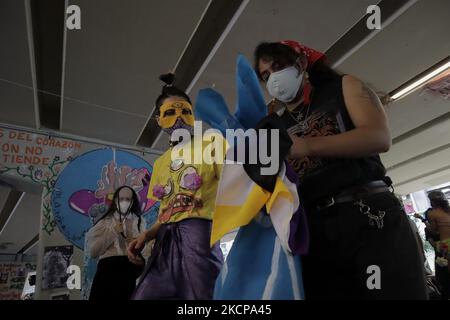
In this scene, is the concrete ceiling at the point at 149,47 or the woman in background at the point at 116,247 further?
the concrete ceiling at the point at 149,47

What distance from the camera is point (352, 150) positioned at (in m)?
0.60

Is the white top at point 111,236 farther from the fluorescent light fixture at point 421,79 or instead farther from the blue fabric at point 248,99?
the fluorescent light fixture at point 421,79

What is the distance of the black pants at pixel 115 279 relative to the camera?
1.37 meters

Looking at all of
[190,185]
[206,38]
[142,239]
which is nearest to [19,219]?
[206,38]

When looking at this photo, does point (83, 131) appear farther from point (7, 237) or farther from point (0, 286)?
point (7, 237)

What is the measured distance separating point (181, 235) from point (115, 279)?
70cm

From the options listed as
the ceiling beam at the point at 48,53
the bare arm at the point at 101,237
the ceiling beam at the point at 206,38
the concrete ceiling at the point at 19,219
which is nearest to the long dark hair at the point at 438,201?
the ceiling beam at the point at 206,38

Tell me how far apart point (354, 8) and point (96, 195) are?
1.94 meters

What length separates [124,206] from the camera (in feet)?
5.53

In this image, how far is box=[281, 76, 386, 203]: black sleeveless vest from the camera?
2.17 ft

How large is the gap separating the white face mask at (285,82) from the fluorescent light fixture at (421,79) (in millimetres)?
2250

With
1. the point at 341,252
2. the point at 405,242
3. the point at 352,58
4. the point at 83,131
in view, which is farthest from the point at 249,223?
the point at 83,131

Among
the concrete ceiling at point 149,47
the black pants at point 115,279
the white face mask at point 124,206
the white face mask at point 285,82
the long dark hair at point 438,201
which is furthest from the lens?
the long dark hair at point 438,201

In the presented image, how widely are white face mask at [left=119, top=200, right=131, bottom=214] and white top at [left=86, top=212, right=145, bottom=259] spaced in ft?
0.09
